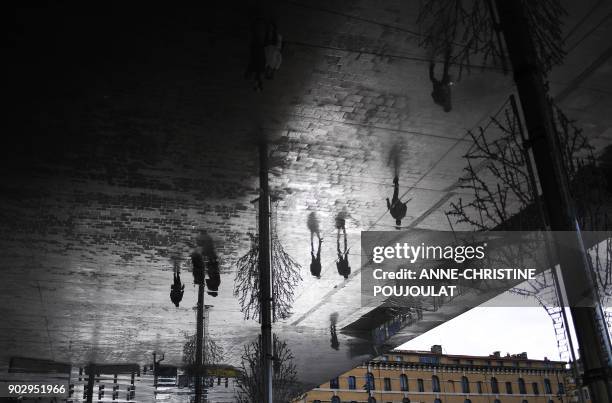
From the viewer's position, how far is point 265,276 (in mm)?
9734

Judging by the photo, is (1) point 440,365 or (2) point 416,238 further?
(1) point 440,365

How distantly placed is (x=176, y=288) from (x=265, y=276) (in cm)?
521

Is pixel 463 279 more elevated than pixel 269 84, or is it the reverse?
pixel 269 84

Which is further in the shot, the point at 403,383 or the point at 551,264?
the point at 403,383

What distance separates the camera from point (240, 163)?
1012 centimetres

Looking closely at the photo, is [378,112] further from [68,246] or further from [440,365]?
[440,365]

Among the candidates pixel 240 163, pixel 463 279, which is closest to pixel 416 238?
pixel 463 279

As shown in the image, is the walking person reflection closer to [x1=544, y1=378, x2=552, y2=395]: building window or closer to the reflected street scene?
the reflected street scene

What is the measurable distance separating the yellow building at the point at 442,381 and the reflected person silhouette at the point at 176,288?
42.7 meters

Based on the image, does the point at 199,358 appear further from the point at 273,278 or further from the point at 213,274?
the point at 273,278

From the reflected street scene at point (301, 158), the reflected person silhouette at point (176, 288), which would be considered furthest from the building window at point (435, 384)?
the reflected person silhouette at point (176, 288)

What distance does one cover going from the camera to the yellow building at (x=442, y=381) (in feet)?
181

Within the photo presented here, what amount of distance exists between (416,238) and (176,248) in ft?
19.0

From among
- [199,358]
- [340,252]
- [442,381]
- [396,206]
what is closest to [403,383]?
[442,381]
